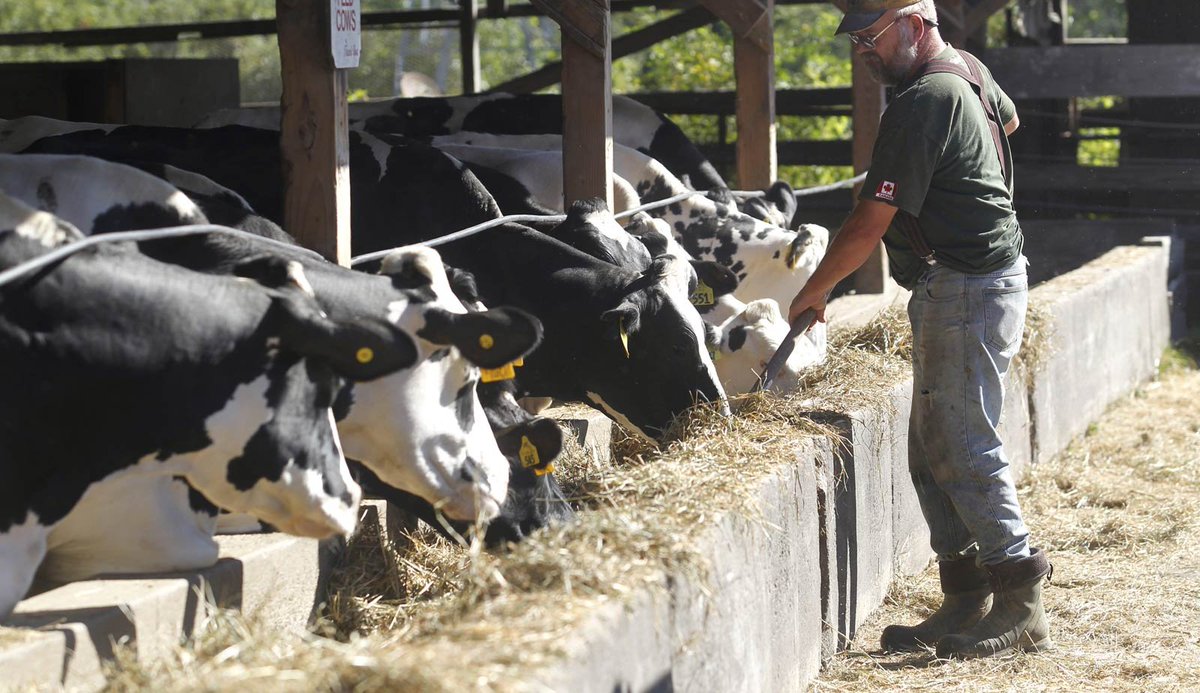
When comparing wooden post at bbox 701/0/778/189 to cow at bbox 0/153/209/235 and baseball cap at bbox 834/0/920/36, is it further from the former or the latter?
cow at bbox 0/153/209/235

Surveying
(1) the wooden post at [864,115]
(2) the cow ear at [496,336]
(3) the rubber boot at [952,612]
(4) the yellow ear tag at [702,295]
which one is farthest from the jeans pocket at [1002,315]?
(1) the wooden post at [864,115]

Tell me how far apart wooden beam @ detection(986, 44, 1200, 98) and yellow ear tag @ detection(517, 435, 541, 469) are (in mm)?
8741

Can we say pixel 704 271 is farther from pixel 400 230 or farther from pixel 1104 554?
pixel 1104 554

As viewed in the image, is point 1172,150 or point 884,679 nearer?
A: point 884,679

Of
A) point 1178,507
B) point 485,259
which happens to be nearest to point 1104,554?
point 1178,507

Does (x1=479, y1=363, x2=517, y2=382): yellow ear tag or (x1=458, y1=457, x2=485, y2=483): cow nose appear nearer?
(x1=458, y1=457, x2=485, y2=483): cow nose

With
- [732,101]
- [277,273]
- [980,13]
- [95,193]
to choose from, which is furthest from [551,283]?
[732,101]

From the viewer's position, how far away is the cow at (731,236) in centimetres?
755

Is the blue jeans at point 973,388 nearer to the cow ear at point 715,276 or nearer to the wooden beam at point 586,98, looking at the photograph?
the wooden beam at point 586,98

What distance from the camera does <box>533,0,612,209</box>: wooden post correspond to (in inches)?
226

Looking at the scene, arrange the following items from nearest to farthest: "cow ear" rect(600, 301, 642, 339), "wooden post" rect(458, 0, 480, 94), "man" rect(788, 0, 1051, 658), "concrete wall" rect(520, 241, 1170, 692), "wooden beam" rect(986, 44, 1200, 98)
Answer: "concrete wall" rect(520, 241, 1170, 692) < "man" rect(788, 0, 1051, 658) < "cow ear" rect(600, 301, 642, 339) < "wooden beam" rect(986, 44, 1200, 98) < "wooden post" rect(458, 0, 480, 94)

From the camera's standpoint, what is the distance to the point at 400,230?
6.09 meters

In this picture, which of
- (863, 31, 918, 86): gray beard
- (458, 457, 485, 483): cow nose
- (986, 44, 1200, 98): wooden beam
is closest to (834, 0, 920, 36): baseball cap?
(863, 31, 918, 86): gray beard

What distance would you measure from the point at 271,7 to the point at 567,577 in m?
34.6
